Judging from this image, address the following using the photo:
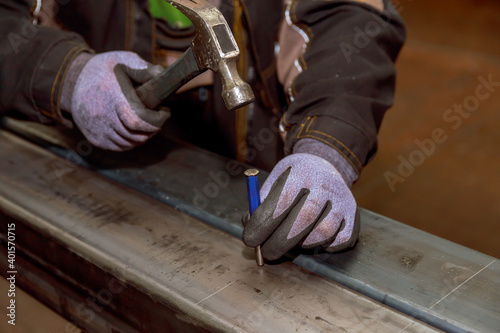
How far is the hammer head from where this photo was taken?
84 centimetres

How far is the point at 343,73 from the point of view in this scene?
3.92 feet

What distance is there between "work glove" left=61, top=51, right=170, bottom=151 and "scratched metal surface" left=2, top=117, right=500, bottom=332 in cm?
12

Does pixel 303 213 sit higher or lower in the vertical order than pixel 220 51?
lower

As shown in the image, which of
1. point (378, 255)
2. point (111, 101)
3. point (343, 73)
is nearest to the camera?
point (378, 255)

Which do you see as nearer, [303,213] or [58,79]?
[303,213]

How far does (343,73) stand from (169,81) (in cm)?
43

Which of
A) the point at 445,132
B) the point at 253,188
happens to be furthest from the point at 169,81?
the point at 445,132

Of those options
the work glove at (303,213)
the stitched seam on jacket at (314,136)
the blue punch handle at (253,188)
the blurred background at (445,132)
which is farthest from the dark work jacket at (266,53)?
the blurred background at (445,132)

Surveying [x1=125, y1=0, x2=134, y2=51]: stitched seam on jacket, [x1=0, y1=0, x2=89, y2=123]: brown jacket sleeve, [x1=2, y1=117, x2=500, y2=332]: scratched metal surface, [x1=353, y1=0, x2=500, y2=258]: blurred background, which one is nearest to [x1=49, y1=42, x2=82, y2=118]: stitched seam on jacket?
[x1=0, y1=0, x2=89, y2=123]: brown jacket sleeve

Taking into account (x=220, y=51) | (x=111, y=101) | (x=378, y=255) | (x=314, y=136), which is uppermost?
(x=220, y=51)

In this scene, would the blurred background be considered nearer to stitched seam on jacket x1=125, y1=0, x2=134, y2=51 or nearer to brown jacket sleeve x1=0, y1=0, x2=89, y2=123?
stitched seam on jacket x1=125, y1=0, x2=134, y2=51

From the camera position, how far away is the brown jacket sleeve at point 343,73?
1.12 m

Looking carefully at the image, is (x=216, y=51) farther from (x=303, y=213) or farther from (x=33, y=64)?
(x=33, y=64)

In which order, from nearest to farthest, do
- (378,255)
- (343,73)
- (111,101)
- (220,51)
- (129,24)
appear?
1. (220,51)
2. (378,255)
3. (111,101)
4. (343,73)
5. (129,24)
